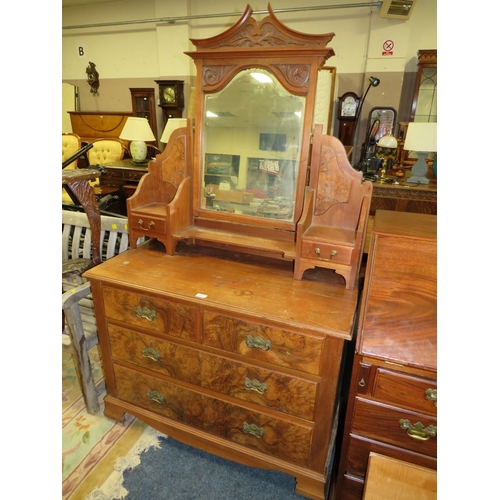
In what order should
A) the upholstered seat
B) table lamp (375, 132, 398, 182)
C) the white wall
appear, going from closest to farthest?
1. table lamp (375, 132, 398, 182)
2. the white wall
3. the upholstered seat

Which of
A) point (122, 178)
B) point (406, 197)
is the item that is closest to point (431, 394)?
point (406, 197)

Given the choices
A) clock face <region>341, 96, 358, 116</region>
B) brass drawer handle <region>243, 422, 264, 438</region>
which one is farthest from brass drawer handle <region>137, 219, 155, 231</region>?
clock face <region>341, 96, 358, 116</region>

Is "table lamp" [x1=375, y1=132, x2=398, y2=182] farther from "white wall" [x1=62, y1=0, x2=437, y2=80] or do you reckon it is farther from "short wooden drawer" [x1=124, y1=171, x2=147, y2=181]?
"short wooden drawer" [x1=124, y1=171, x2=147, y2=181]

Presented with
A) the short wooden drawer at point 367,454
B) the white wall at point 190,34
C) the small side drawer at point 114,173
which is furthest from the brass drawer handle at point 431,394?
the white wall at point 190,34

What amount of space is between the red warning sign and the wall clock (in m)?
0.55

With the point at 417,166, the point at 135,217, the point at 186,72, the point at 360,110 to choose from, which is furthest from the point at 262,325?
the point at 186,72

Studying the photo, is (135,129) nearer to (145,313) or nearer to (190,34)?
(190,34)

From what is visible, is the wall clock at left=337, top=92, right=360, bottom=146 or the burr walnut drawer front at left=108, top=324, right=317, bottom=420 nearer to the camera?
the burr walnut drawer front at left=108, top=324, right=317, bottom=420

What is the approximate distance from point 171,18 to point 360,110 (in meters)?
2.85

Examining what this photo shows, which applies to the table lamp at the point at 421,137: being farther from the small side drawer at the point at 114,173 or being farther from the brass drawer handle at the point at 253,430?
the small side drawer at the point at 114,173

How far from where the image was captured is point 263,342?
116 cm

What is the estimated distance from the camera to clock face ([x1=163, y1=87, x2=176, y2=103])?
4590 millimetres

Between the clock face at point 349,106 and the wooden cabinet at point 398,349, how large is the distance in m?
3.34
